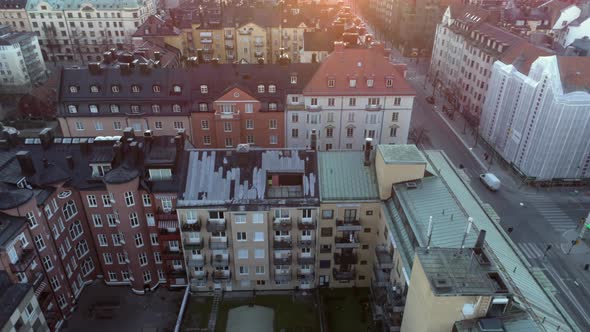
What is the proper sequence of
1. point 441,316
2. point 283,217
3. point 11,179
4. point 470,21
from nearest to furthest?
1. point 441,316
2. point 11,179
3. point 283,217
4. point 470,21

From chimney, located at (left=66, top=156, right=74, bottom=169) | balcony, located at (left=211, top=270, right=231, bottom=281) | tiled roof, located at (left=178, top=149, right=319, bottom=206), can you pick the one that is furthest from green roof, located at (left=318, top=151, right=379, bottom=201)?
chimney, located at (left=66, top=156, right=74, bottom=169)

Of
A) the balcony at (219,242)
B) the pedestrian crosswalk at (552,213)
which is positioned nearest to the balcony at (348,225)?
the balcony at (219,242)

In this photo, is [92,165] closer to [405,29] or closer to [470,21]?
[470,21]

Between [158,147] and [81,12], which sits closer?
[158,147]

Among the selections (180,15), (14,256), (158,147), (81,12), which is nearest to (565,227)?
(158,147)

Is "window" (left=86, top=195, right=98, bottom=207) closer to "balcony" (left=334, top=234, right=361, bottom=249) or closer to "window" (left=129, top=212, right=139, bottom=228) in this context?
"window" (left=129, top=212, right=139, bottom=228)

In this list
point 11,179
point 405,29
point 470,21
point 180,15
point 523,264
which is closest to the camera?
point 523,264
